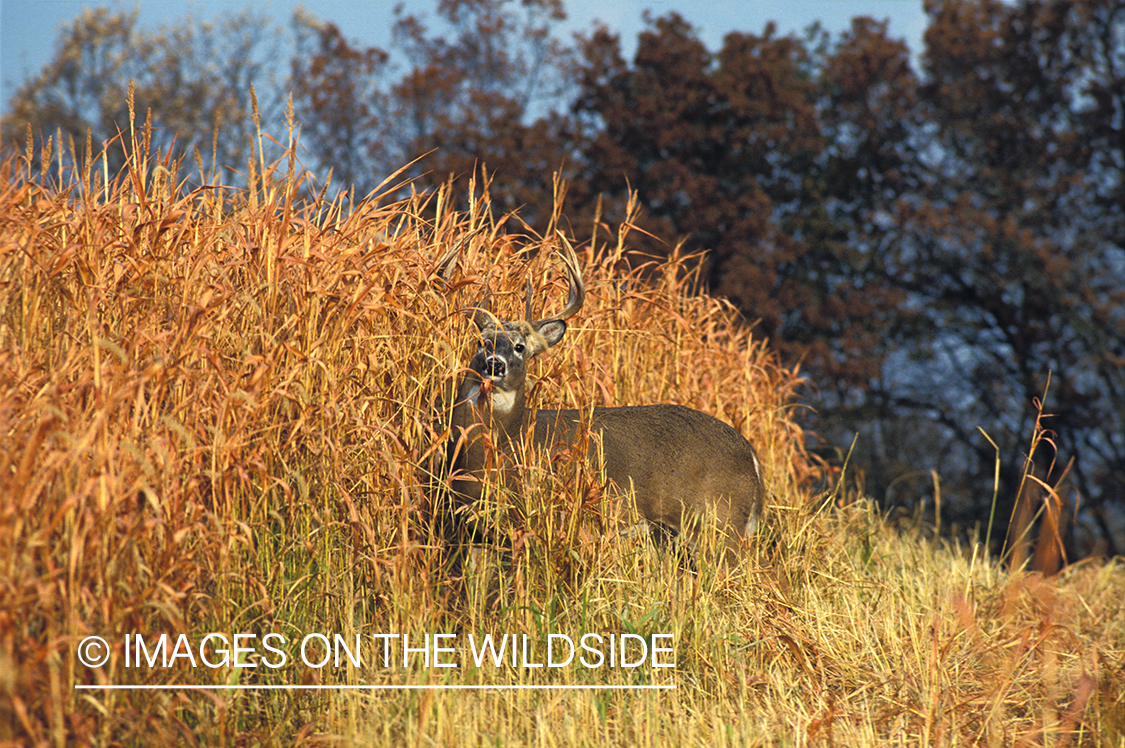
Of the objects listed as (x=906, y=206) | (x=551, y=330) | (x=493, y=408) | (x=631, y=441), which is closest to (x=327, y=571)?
(x=493, y=408)

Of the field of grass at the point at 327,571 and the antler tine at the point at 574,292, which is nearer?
the field of grass at the point at 327,571

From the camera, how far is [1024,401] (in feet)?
44.4

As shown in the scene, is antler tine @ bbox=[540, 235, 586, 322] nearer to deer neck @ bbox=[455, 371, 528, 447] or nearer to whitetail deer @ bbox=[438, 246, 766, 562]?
whitetail deer @ bbox=[438, 246, 766, 562]

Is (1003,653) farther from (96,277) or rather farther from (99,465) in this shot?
(96,277)

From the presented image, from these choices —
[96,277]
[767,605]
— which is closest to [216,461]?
[96,277]

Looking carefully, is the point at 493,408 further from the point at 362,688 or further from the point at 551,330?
the point at 362,688

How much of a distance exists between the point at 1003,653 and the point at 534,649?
77.8 inches

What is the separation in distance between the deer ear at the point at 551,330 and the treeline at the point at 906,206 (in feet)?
25.5

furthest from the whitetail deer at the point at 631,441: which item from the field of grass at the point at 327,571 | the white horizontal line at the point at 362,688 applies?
the white horizontal line at the point at 362,688

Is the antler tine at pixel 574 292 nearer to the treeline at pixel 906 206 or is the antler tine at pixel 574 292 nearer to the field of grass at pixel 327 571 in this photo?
the field of grass at pixel 327 571

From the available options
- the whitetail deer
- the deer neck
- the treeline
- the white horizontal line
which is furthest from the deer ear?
the treeline

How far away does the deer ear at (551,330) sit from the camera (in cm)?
441

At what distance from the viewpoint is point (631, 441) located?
4590 millimetres

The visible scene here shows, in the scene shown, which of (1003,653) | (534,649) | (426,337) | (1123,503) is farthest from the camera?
(1123,503)
